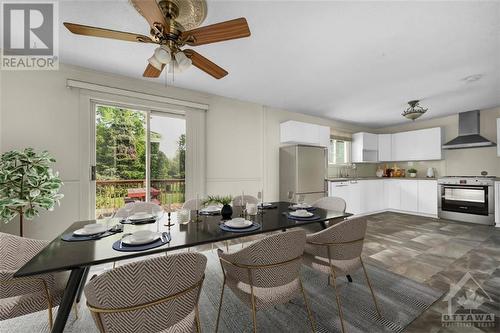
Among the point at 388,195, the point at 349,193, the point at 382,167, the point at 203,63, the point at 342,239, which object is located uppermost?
the point at 203,63

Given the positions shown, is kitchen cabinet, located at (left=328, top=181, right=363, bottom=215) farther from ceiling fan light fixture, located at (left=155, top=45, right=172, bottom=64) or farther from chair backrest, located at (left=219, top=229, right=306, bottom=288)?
ceiling fan light fixture, located at (left=155, top=45, right=172, bottom=64)

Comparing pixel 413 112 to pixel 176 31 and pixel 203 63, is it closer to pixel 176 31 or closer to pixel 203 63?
pixel 203 63

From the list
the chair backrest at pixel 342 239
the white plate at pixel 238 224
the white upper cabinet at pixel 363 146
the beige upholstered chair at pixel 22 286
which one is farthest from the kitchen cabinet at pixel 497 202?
the beige upholstered chair at pixel 22 286

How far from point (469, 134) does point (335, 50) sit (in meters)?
4.61

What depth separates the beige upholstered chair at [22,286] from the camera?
1105mm

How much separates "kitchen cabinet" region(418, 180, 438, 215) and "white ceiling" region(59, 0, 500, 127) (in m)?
1.94

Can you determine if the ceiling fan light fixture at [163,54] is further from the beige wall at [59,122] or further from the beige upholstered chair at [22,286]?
the beige wall at [59,122]

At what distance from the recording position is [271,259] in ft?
3.75

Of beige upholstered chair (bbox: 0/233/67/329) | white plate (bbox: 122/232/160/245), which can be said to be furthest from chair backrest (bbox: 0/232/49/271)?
white plate (bbox: 122/232/160/245)

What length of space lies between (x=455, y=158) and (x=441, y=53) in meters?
4.02

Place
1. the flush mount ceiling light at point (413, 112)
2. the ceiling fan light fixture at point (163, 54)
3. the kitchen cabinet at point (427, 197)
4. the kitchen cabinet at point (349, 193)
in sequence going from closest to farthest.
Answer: the ceiling fan light fixture at point (163, 54)
the flush mount ceiling light at point (413, 112)
the kitchen cabinet at point (349, 193)
the kitchen cabinet at point (427, 197)

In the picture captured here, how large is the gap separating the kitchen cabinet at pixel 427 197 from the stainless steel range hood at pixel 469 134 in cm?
97

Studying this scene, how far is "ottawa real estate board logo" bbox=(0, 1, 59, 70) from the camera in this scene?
1.72m

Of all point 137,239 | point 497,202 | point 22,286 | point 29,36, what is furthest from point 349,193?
point 29,36
